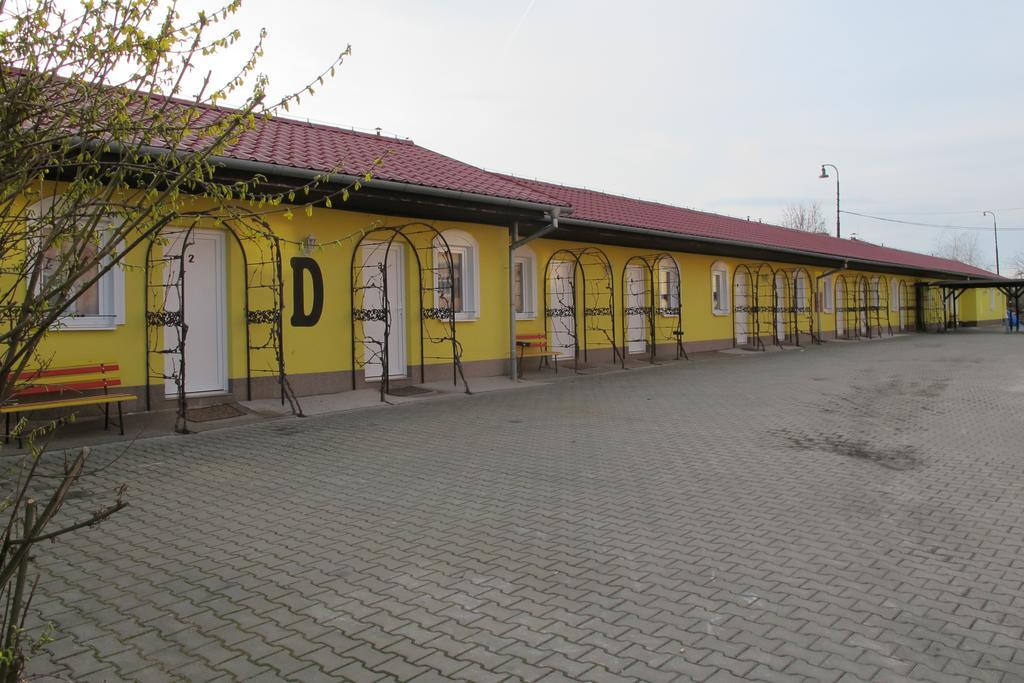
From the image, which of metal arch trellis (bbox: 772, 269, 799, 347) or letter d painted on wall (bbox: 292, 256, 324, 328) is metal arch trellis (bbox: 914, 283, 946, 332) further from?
letter d painted on wall (bbox: 292, 256, 324, 328)

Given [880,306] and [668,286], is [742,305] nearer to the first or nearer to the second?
[668,286]

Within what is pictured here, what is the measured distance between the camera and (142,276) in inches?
376

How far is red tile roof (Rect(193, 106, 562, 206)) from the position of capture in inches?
411

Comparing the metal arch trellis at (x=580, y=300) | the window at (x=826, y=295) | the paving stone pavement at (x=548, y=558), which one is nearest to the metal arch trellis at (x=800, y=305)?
the window at (x=826, y=295)

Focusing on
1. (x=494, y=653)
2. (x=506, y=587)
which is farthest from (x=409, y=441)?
(x=494, y=653)

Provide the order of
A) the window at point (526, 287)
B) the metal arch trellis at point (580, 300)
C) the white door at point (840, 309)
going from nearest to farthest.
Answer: the window at point (526, 287), the metal arch trellis at point (580, 300), the white door at point (840, 309)

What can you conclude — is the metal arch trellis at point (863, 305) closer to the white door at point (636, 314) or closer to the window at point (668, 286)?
the window at point (668, 286)

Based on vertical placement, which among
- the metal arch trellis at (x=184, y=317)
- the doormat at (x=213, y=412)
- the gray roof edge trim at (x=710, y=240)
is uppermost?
the gray roof edge trim at (x=710, y=240)

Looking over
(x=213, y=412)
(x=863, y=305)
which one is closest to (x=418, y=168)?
(x=213, y=412)

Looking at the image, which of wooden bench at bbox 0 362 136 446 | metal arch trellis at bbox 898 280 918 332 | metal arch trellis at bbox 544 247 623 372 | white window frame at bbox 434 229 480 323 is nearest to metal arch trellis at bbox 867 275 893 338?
metal arch trellis at bbox 898 280 918 332

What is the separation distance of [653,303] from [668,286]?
1630 millimetres

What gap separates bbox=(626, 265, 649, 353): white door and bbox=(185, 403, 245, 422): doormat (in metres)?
10.7

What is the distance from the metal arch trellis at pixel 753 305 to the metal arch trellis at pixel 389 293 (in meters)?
12.2

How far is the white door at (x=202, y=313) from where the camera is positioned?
9906 millimetres
